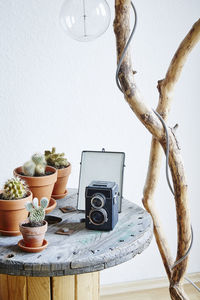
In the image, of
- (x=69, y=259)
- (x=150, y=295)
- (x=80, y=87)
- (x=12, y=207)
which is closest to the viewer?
(x=69, y=259)

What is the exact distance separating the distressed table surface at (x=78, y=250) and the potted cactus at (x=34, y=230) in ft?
0.08

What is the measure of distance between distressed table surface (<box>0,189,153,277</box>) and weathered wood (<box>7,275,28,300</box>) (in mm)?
143

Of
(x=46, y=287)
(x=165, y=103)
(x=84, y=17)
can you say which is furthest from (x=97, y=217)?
Answer: (x=84, y=17)

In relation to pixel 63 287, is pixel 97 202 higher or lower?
Answer: higher

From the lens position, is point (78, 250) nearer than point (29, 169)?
Yes

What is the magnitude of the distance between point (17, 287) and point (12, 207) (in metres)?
0.29

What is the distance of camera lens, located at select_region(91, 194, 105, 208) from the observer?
1362mm

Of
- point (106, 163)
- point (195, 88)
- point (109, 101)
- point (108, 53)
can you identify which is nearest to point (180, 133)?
point (195, 88)

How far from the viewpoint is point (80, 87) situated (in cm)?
215

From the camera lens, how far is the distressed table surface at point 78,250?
1.15m

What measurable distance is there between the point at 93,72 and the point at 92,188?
38.4 inches

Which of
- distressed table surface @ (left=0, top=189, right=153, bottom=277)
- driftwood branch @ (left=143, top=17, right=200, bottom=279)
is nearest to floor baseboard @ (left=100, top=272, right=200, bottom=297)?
driftwood branch @ (left=143, top=17, right=200, bottom=279)

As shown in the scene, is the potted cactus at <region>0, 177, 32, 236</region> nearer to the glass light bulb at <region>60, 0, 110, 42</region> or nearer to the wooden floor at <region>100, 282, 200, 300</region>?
the glass light bulb at <region>60, 0, 110, 42</region>

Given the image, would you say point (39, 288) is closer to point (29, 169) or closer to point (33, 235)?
point (33, 235)
